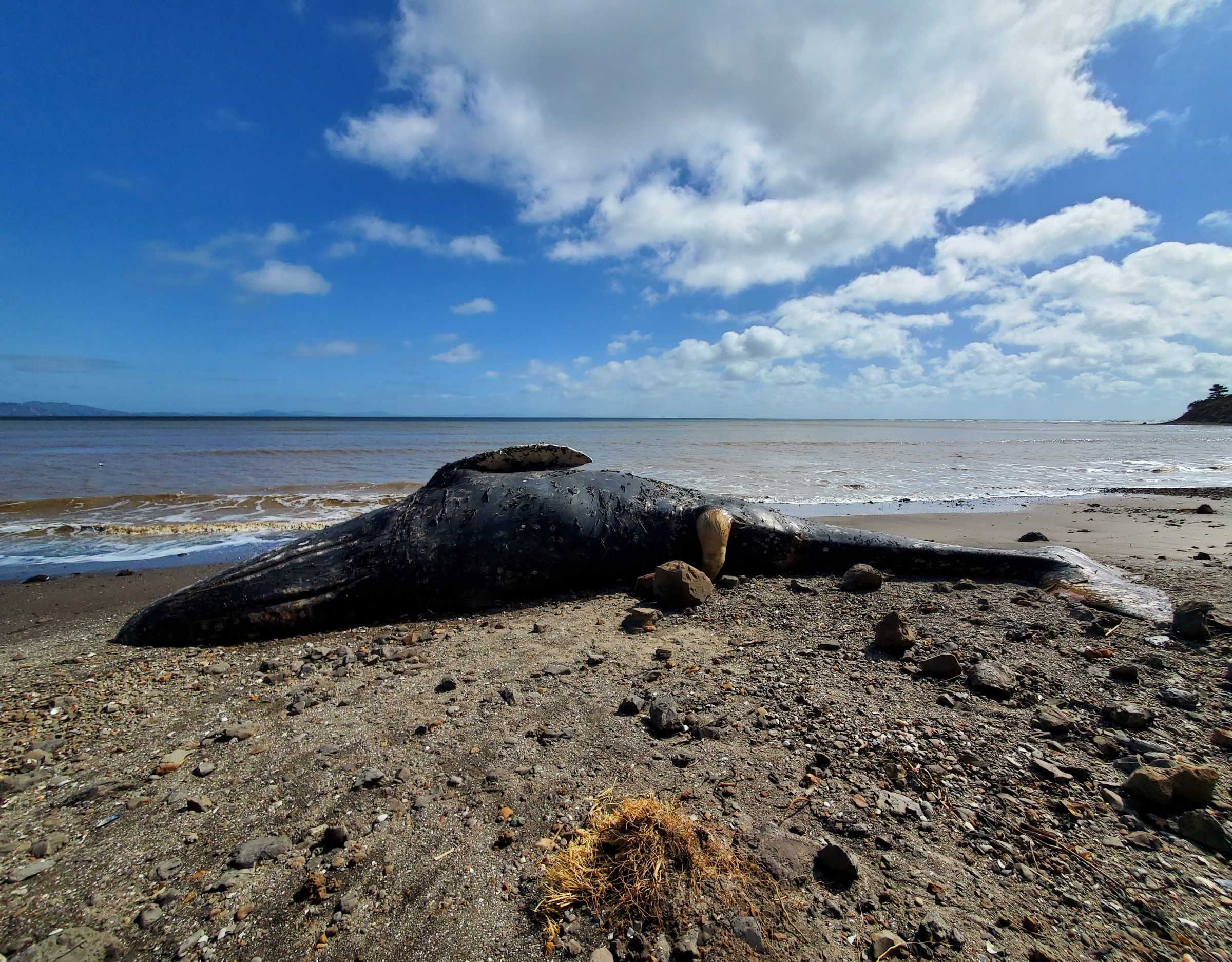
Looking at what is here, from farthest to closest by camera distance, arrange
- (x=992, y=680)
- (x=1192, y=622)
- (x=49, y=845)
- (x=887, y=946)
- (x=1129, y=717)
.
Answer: (x=1192, y=622) < (x=992, y=680) < (x=1129, y=717) < (x=49, y=845) < (x=887, y=946)

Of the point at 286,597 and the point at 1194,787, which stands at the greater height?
the point at 1194,787

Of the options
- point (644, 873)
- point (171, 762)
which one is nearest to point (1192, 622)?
point (644, 873)

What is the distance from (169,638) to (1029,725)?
20.3ft

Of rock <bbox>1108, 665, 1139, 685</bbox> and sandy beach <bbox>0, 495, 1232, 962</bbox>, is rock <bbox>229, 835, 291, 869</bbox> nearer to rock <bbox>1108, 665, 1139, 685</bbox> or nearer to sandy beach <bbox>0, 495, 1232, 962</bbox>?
sandy beach <bbox>0, 495, 1232, 962</bbox>

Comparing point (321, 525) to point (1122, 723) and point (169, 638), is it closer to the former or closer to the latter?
point (169, 638)

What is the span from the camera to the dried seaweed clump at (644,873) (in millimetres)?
1797

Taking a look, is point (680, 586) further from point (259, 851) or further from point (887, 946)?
point (259, 851)

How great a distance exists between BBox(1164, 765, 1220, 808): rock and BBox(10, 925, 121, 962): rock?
386 cm

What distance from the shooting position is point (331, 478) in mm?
16484

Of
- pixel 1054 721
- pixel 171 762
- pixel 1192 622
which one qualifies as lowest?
pixel 171 762

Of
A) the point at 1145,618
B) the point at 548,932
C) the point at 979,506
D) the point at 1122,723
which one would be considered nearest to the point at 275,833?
the point at 548,932

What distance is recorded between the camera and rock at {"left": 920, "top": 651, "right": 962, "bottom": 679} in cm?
330

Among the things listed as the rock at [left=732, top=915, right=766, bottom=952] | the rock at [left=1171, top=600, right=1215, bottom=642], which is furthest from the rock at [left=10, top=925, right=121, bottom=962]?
the rock at [left=1171, top=600, right=1215, bottom=642]

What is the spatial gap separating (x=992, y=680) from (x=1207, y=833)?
44.0 inches
